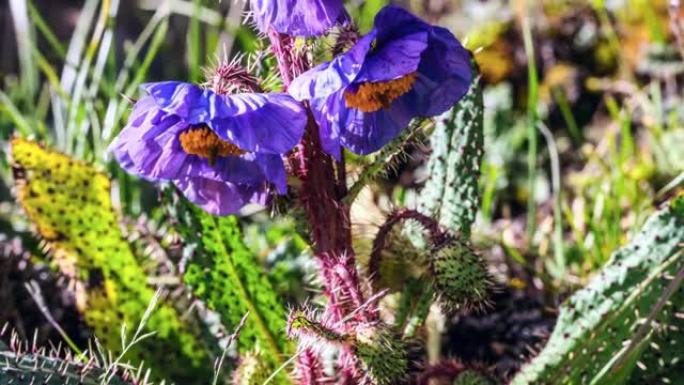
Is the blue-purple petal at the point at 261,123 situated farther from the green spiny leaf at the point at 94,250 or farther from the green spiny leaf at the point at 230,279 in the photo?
the green spiny leaf at the point at 94,250

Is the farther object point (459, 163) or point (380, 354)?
point (459, 163)

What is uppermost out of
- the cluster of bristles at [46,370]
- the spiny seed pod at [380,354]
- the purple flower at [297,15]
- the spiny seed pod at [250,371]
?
the purple flower at [297,15]

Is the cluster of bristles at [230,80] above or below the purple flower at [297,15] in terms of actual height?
below

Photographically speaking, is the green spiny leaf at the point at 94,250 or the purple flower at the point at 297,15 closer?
the purple flower at the point at 297,15

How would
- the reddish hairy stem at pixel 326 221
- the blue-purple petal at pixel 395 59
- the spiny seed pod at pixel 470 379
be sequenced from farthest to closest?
the spiny seed pod at pixel 470 379 < the reddish hairy stem at pixel 326 221 < the blue-purple petal at pixel 395 59

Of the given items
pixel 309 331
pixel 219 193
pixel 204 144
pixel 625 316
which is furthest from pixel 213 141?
pixel 625 316

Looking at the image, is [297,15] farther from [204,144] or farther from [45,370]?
[45,370]

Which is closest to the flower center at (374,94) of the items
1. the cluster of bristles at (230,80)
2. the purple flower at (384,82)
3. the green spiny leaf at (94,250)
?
the purple flower at (384,82)

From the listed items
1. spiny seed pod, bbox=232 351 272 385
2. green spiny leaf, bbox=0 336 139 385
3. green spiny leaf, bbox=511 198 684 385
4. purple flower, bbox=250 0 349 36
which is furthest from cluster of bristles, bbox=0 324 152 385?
green spiny leaf, bbox=511 198 684 385
